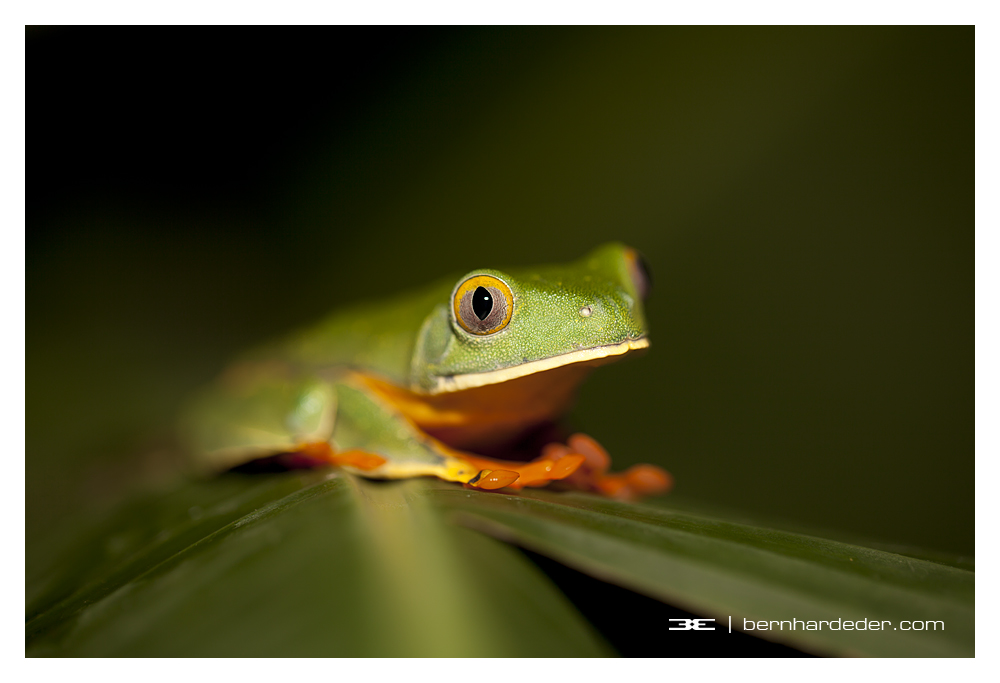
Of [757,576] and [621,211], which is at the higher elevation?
[621,211]

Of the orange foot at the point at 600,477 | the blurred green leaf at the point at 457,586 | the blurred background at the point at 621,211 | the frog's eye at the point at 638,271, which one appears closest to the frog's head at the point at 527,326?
the frog's eye at the point at 638,271

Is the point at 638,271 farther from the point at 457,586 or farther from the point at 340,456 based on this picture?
the point at 457,586

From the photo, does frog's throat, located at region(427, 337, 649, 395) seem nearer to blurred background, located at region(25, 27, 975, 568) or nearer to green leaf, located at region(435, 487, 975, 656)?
green leaf, located at region(435, 487, 975, 656)

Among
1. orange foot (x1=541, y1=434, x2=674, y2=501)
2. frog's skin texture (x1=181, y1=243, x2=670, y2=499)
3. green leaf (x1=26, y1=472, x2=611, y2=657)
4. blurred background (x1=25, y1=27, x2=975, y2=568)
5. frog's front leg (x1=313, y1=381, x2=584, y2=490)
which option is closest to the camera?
green leaf (x1=26, y1=472, x2=611, y2=657)

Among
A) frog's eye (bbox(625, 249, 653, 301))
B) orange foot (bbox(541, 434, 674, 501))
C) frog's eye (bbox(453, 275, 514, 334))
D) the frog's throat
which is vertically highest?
frog's eye (bbox(625, 249, 653, 301))

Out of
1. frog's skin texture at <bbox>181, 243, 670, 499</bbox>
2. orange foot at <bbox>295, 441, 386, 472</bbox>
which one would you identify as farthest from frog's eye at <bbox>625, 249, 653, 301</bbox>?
orange foot at <bbox>295, 441, 386, 472</bbox>

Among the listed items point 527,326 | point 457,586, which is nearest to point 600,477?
point 527,326

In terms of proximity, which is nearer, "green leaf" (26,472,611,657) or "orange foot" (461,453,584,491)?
"green leaf" (26,472,611,657)

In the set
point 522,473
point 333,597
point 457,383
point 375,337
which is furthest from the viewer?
point 375,337
